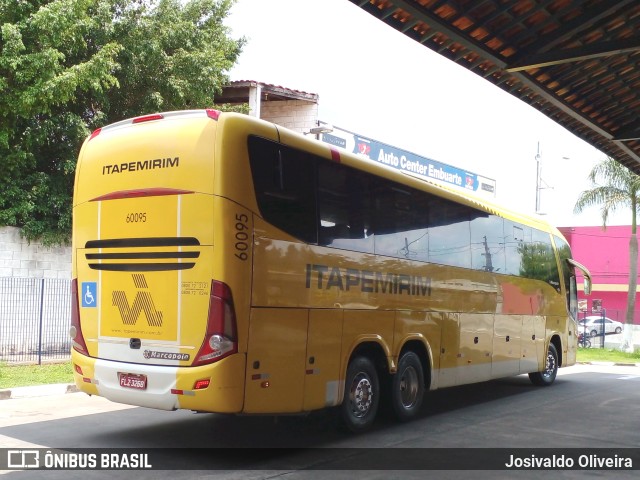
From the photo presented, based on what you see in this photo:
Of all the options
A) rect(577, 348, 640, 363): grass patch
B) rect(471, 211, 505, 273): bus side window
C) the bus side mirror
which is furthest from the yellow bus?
rect(577, 348, 640, 363): grass patch

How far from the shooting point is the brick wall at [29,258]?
15.8 m

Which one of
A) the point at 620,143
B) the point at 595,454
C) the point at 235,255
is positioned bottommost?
the point at 595,454

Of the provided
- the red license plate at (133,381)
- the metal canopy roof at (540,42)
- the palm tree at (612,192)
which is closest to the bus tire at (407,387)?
the red license plate at (133,381)

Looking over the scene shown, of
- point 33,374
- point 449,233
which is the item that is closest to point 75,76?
point 33,374

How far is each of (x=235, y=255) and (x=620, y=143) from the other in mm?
7667

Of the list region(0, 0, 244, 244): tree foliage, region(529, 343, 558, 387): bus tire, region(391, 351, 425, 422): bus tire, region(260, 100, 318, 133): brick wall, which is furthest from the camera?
region(260, 100, 318, 133): brick wall

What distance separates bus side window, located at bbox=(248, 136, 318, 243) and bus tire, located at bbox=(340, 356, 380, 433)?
75.1 inches

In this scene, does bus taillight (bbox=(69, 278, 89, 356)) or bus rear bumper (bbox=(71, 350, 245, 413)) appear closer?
bus rear bumper (bbox=(71, 350, 245, 413))

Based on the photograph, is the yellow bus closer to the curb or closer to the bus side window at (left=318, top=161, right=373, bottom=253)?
the bus side window at (left=318, top=161, right=373, bottom=253)

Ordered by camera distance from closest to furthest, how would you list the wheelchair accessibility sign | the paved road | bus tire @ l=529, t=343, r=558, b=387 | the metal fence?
the paved road < the wheelchair accessibility sign < bus tire @ l=529, t=343, r=558, b=387 < the metal fence

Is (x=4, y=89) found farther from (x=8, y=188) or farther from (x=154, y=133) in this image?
(x=154, y=133)

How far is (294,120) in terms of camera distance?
21.5 metres

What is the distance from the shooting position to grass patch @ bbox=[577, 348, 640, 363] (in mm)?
24172

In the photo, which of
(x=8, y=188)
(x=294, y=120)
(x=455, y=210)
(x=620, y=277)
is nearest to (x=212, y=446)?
(x=455, y=210)
